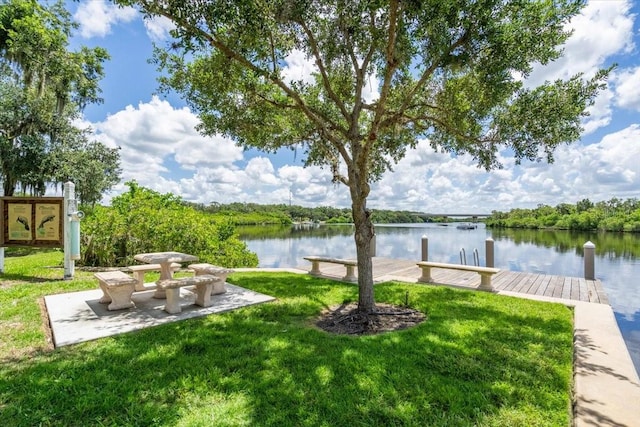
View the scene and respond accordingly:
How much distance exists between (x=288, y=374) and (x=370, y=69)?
19.0ft

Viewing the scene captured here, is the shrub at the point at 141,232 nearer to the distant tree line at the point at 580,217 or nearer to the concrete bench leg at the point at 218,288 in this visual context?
the concrete bench leg at the point at 218,288

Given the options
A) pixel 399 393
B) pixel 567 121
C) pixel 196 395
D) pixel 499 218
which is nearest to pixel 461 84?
pixel 567 121

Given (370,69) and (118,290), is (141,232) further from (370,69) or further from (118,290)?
(370,69)

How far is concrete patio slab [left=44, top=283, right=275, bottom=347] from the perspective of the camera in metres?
4.09

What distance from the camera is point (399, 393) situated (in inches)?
109

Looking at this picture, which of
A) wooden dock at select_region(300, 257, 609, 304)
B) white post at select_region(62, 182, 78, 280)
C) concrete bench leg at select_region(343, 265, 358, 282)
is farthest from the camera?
concrete bench leg at select_region(343, 265, 358, 282)

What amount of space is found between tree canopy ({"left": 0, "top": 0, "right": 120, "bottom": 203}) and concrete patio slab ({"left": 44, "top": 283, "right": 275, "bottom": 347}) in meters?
7.66

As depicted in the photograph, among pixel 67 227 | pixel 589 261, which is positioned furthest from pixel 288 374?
pixel 589 261

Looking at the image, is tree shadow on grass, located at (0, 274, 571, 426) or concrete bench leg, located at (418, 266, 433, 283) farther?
concrete bench leg, located at (418, 266, 433, 283)

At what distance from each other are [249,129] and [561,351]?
19.7 feet

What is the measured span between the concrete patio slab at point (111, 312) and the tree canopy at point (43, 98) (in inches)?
302

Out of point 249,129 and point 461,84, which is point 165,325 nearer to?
point 249,129

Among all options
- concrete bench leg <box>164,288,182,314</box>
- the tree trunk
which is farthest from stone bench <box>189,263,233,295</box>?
the tree trunk

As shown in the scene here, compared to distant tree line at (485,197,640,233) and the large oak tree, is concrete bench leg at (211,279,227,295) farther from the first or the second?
distant tree line at (485,197,640,233)
